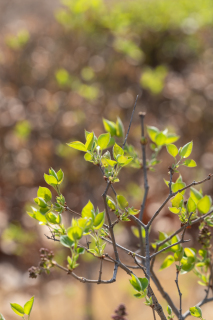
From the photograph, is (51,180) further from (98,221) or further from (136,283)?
(136,283)

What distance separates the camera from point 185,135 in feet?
10.8

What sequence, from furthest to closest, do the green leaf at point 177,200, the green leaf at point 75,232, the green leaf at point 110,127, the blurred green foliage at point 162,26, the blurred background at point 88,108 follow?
the blurred green foliage at point 162,26
the blurred background at point 88,108
the green leaf at point 110,127
the green leaf at point 177,200
the green leaf at point 75,232

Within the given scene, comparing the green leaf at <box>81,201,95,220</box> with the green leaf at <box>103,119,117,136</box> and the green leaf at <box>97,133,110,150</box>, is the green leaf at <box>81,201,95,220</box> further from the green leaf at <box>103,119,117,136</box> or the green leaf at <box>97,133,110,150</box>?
the green leaf at <box>103,119,117,136</box>

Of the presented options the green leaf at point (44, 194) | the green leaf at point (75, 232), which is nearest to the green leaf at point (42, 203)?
the green leaf at point (44, 194)

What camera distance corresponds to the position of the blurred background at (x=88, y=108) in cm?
237

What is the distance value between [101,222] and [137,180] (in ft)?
7.52


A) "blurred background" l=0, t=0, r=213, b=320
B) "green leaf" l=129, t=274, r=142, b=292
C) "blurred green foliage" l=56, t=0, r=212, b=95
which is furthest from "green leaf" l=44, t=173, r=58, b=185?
"blurred green foliage" l=56, t=0, r=212, b=95

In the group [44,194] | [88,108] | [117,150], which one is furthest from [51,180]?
[88,108]

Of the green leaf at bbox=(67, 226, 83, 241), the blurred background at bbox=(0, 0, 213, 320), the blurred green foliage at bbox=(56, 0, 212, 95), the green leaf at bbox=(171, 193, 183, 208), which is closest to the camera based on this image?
the green leaf at bbox=(67, 226, 83, 241)

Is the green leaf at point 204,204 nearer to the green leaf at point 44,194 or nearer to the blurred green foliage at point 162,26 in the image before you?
the green leaf at point 44,194

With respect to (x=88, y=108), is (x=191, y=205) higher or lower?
lower

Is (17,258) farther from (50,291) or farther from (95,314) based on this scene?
(95,314)

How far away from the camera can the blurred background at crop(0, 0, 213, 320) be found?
237 cm

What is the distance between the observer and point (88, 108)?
8.13 ft
